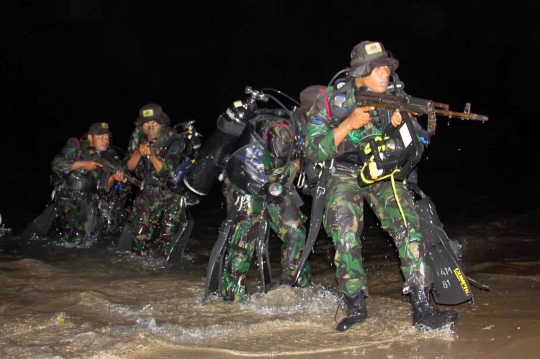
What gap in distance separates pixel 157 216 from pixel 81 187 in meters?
1.67

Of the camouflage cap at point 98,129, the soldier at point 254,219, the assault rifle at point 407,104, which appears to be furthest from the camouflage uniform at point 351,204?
the camouflage cap at point 98,129

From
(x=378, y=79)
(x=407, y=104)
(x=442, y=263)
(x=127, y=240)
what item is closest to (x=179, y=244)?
(x=127, y=240)

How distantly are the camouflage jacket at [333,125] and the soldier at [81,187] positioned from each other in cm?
497

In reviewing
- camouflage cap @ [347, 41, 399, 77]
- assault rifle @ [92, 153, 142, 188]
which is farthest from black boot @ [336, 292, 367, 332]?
assault rifle @ [92, 153, 142, 188]

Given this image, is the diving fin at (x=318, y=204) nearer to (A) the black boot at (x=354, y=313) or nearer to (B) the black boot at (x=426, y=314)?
(A) the black boot at (x=354, y=313)

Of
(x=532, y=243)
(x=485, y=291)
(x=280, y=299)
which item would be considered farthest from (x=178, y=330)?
(x=532, y=243)

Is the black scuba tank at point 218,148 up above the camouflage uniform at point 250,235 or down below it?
above

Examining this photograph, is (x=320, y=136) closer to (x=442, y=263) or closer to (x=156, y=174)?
(x=442, y=263)

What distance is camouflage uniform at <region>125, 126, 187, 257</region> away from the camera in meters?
7.93

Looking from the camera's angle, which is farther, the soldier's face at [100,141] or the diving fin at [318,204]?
the soldier's face at [100,141]

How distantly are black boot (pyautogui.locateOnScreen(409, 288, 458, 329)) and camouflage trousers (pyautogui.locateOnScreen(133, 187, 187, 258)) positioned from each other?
409 centimetres

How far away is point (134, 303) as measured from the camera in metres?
5.65

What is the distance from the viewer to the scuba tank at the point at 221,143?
546 cm

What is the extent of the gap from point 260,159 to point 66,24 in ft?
110
